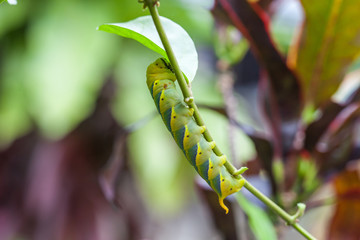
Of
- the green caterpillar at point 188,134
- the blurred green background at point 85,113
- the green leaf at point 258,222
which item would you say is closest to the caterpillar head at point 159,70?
the green caterpillar at point 188,134

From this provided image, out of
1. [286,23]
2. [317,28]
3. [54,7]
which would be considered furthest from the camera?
[286,23]

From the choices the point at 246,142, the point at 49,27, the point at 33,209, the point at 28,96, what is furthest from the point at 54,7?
the point at 246,142

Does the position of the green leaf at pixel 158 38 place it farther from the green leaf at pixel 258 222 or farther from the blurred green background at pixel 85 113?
the blurred green background at pixel 85 113

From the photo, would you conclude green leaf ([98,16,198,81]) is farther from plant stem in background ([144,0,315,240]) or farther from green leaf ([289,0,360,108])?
green leaf ([289,0,360,108])

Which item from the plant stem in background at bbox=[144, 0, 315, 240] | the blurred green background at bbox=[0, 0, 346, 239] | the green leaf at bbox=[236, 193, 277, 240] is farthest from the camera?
the blurred green background at bbox=[0, 0, 346, 239]

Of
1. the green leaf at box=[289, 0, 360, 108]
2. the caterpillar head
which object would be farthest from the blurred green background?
the caterpillar head

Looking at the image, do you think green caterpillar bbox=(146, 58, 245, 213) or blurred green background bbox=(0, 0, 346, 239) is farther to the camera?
blurred green background bbox=(0, 0, 346, 239)

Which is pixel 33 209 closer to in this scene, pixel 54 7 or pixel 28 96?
pixel 28 96

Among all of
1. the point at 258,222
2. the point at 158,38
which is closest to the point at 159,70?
the point at 158,38
